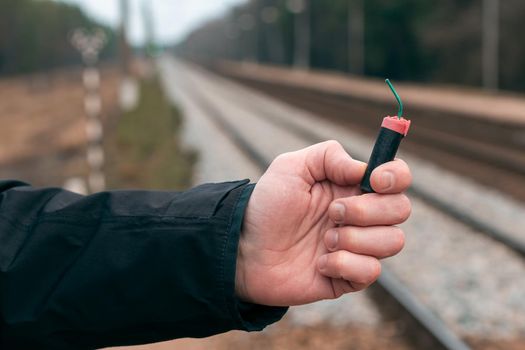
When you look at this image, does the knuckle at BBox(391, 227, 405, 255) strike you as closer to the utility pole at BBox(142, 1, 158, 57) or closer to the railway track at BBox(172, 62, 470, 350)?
the railway track at BBox(172, 62, 470, 350)

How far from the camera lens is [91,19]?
153125 millimetres

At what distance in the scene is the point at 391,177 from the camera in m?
1.85

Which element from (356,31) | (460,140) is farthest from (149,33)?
(460,140)

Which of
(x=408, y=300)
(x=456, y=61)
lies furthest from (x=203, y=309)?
(x=456, y=61)

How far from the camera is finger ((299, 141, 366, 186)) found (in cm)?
204

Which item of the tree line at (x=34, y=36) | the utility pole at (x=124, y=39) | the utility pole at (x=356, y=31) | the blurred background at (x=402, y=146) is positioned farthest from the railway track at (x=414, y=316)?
the tree line at (x=34, y=36)

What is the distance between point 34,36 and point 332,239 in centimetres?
9048

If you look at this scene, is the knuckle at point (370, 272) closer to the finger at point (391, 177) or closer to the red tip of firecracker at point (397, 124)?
the finger at point (391, 177)

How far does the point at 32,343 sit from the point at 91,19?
157643mm

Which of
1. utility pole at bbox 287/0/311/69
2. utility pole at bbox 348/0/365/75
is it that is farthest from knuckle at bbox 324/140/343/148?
utility pole at bbox 287/0/311/69

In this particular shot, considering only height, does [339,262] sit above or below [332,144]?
below

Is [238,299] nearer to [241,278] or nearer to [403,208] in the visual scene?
[241,278]

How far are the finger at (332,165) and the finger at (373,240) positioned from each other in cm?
15

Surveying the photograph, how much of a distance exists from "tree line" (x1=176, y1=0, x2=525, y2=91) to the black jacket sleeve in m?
40.0
